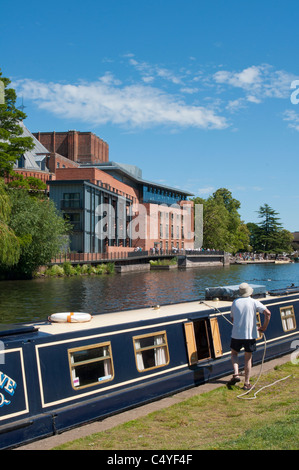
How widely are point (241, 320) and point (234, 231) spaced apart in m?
120

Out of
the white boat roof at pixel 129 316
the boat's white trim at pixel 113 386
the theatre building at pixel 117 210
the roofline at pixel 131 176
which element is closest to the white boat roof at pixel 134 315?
the white boat roof at pixel 129 316

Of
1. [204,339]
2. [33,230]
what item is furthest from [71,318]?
[33,230]

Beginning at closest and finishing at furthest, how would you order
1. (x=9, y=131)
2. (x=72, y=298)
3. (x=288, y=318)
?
(x=288, y=318), (x=72, y=298), (x=9, y=131)

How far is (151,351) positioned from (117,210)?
6940 cm

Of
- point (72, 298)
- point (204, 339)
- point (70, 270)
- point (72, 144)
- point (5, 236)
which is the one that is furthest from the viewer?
point (72, 144)

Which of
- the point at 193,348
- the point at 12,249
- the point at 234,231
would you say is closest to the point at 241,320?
the point at 193,348

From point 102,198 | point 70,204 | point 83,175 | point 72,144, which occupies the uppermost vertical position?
point 72,144

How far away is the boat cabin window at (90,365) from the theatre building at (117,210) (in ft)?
174

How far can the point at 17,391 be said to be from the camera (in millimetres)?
7555

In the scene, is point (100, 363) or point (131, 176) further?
point (131, 176)

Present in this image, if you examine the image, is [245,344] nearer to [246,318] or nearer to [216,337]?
[246,318]

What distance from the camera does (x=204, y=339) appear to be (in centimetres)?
1173

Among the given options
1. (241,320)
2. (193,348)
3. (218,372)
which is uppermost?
(241,320)
